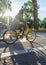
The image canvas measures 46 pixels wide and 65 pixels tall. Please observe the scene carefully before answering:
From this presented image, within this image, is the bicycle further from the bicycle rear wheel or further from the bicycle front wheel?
the bicycle front wheel

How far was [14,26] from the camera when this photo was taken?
999 cm

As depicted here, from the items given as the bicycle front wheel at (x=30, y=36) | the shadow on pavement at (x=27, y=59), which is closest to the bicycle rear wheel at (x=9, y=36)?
the bicycle front wheel at (x=30, y=36)

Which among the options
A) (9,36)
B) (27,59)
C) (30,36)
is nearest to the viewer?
(27,59)

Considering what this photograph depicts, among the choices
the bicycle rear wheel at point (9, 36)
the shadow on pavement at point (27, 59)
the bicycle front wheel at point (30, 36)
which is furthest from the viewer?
the bicycle front wheel at point (30, 36)

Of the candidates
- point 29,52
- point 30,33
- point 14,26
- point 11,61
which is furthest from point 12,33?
point 11,61

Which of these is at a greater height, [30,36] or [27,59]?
[30,36]

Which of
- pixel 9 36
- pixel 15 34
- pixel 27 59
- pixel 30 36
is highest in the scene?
pixel 15 34

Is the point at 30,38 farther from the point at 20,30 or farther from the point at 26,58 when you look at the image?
the point at 26,58

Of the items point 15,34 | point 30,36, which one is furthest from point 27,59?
point 30,36

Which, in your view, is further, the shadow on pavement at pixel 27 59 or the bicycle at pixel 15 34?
the bicycle at pixel 15 34

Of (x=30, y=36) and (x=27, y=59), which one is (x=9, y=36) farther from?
(x=27, y=59)

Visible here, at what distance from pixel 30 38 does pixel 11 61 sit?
4.73 m

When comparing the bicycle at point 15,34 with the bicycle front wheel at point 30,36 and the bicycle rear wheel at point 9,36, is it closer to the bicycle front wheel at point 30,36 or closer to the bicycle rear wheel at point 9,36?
the bicycle rear wheel at point 9,36

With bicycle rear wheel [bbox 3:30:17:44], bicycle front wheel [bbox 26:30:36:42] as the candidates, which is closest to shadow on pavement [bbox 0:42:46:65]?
bicycle rear wheel [bbox 3:30:17:44]
